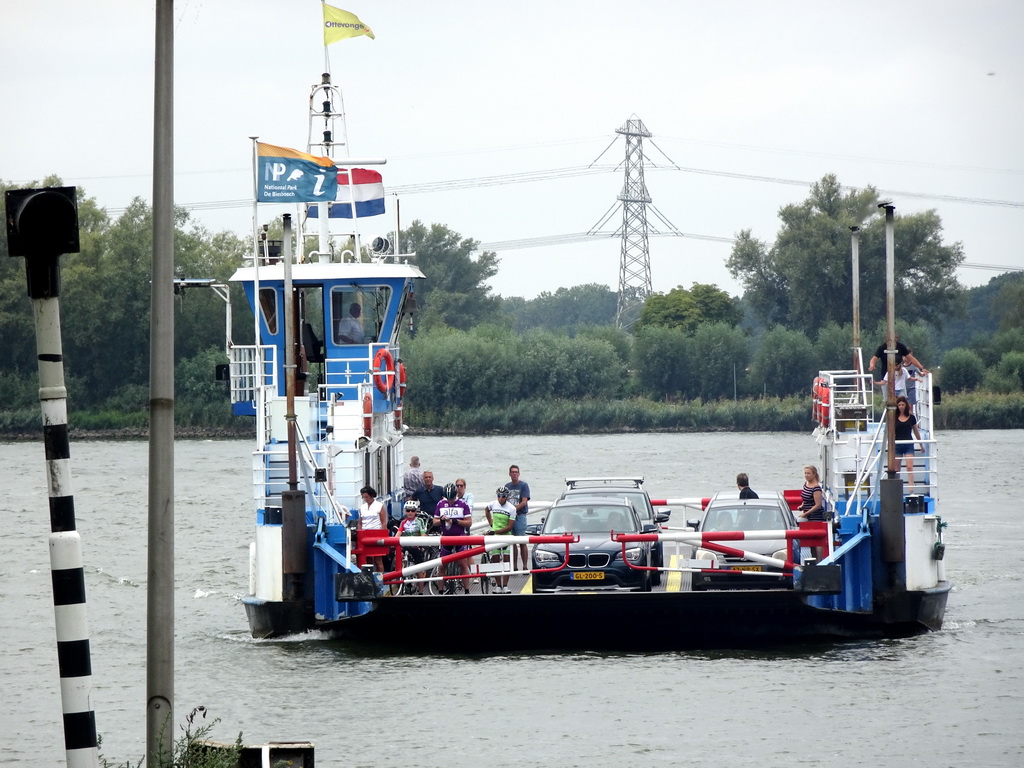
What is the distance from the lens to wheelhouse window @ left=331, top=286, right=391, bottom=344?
72.7 ft

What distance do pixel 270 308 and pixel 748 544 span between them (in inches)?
318

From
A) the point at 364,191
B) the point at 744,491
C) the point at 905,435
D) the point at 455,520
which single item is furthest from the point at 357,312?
the point at 905,435

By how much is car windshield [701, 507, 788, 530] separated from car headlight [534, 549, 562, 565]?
2.72 m

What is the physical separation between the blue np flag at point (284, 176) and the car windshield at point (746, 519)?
7.57 m

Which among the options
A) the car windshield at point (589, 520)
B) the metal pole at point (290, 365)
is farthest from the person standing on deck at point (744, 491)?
the metal pole at point (290, 365)

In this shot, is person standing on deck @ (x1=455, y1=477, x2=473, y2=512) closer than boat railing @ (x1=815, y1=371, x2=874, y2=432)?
Yes

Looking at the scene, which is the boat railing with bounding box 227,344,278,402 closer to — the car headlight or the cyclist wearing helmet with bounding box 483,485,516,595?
the cyclist wearing helmet with bounding box 483,485,516,595

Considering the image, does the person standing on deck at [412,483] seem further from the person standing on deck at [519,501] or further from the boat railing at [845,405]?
the boat railing at [845,405]

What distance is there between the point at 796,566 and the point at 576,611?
10.8ft

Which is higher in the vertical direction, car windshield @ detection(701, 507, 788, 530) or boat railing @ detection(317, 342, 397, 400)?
boat railing @ detection(317, 342, 397, 400)

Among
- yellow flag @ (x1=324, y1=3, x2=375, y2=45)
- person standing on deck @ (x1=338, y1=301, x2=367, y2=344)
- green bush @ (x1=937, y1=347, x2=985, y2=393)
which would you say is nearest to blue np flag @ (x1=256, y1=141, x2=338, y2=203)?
person standing on deck @ (x1=338, y1=301, x2=367, y2=344)

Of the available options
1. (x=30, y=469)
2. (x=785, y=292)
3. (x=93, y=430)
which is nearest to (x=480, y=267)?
(x=785, y=292)

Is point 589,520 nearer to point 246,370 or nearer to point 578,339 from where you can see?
point 246,370

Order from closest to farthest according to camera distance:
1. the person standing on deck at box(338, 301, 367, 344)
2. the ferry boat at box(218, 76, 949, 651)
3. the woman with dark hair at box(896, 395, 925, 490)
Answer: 1. the ferry boat at box(218, 76, 949, 651)
2. the woman with dark hair at box(896, 395, 925, 490)
3. the person standing on deck at box(338, 301, 367, 344)
